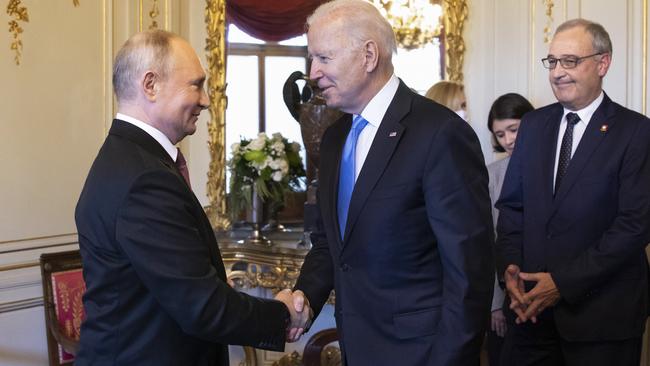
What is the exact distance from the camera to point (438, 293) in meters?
2.18

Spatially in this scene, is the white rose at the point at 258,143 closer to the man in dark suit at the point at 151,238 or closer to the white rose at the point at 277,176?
the white rose at the point at 277,176

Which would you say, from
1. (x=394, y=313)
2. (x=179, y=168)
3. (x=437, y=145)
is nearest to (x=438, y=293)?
(x=394, y=313)

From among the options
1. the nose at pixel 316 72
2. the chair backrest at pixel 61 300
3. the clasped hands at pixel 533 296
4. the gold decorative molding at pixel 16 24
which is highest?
the gold decorative molding at pixel 16 24

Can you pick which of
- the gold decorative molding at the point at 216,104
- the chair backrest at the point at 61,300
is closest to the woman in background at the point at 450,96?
the gold decorative molding at the point at 216,104

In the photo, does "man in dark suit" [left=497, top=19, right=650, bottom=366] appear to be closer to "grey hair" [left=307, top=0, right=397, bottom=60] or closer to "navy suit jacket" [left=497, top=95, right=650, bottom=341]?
"navy suit jacket" [left=497, top=95, right=650, bottom=341]

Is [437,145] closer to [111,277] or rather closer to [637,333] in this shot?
[111,277]

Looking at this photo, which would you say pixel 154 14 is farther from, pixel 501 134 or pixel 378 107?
pixel 378 107

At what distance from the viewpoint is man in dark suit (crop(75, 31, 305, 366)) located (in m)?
1.91

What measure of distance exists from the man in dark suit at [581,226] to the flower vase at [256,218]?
1.97 m

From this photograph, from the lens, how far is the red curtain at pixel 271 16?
17.3 ft

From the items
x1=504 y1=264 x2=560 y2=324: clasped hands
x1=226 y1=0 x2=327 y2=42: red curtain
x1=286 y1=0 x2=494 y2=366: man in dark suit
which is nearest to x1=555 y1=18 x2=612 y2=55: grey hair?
x1=504 y1=264 x2=560 y2=324: clasped hands

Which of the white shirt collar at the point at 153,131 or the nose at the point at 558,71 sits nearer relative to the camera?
the white shirt collar at the point at 153,131

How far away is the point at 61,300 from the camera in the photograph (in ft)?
13.3

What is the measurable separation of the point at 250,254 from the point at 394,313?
2441 mm
